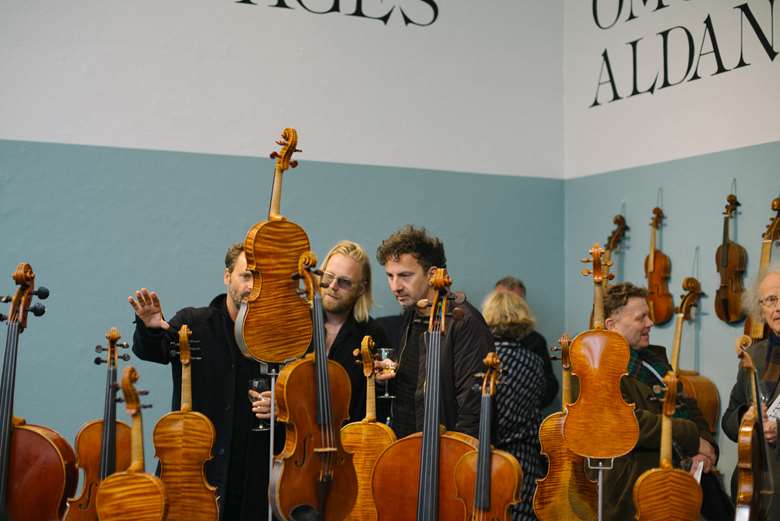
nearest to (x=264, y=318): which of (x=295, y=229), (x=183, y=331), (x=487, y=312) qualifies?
(x=295, y=229)

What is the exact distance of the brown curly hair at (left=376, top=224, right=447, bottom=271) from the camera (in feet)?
12.9

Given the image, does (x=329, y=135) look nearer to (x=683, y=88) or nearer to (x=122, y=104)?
(x=122, y=104)

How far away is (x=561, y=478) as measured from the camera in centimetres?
393

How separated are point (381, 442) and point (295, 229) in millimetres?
910

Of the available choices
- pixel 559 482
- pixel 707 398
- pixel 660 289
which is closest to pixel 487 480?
pixel 559 482

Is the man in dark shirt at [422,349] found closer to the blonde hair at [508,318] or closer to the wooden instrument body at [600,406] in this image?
the wooden instrument body at [600,406]

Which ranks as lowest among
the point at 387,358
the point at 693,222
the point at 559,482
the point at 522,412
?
the point at 559,482

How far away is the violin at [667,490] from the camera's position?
332 cm

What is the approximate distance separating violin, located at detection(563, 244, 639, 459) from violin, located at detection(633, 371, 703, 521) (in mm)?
279

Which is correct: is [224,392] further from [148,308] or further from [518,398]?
[518,398]

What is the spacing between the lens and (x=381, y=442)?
3.59 meters

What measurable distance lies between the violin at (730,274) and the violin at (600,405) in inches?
86.2

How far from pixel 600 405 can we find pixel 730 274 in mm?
2336

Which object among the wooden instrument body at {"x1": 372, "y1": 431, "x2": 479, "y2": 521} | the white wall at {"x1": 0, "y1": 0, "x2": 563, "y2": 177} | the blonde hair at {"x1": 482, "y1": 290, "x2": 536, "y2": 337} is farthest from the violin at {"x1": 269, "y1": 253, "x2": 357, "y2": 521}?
the white wall at {"x1": 0, "y1": 0, "x2": 563, "y2": 177}
